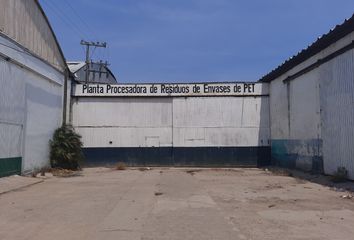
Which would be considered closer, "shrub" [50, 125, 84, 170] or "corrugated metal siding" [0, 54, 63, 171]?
"corrugated metal siding" [0, 54, 63, 171]

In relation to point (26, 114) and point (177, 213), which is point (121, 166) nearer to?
point (26, 114)

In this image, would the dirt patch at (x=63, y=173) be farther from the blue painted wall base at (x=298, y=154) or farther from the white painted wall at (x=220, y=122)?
the blue painted wall base at (x=298, y=154)

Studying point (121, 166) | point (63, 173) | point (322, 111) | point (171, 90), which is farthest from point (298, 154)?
point (63, 173)

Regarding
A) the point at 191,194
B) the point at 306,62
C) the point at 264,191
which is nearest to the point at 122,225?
the point at 191,194

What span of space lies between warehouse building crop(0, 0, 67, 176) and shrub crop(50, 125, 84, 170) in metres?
0.61

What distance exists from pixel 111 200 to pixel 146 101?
19.8 metres

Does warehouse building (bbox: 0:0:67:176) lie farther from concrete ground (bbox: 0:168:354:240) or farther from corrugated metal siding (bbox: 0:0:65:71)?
concrete ground (bbox: 0:168:354:240)

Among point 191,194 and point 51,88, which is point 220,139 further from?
point 191,194

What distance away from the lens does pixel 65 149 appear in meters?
30.8

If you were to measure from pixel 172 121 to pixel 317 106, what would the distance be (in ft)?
39.9

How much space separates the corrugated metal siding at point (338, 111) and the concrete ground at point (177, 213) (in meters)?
2.32

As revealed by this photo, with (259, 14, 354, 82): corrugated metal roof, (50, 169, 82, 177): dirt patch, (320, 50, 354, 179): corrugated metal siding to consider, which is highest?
(259, 14, 354, 82): corrugated metal roof

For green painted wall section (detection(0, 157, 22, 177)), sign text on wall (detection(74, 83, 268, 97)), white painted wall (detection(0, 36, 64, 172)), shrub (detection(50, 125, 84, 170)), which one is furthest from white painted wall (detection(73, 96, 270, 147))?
green painted wall section (detection(0, 157, 22, 177))

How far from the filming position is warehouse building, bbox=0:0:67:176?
2231 cm
